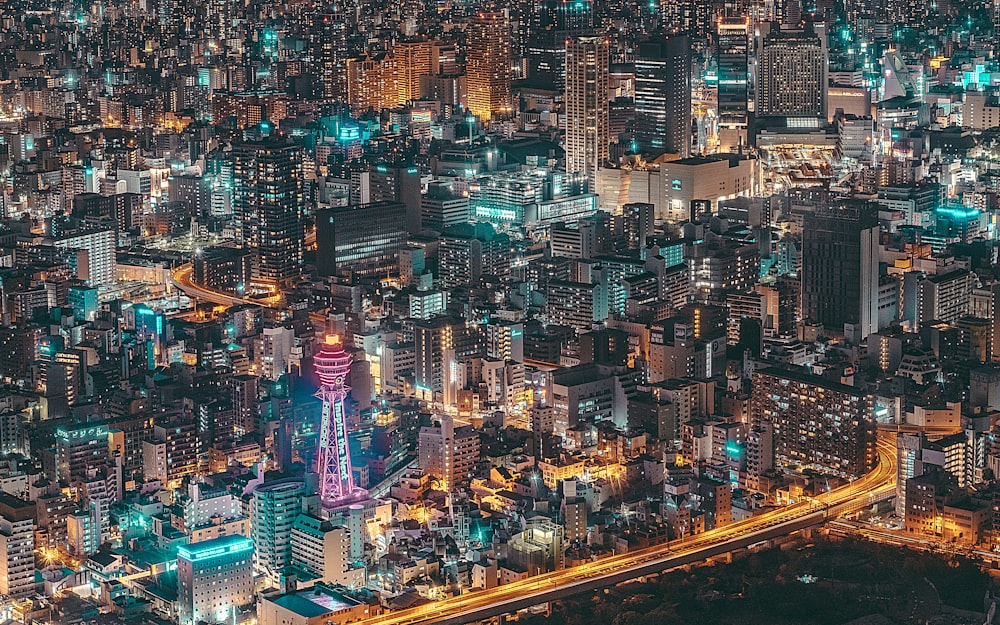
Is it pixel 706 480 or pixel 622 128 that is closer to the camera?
pixel 706 480

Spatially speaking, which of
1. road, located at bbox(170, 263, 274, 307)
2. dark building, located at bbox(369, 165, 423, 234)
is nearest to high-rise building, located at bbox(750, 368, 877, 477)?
road, located at bbox(170, 263, 274, 307)

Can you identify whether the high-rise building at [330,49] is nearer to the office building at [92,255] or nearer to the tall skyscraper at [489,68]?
Result: the tall skyscraper at [489,68]

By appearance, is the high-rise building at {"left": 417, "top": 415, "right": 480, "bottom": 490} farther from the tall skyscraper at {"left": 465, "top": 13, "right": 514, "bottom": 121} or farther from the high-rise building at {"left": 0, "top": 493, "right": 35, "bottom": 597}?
the tall skyscraper at {"left": 465, "top": 13, "right": 514, "bottom": 121}

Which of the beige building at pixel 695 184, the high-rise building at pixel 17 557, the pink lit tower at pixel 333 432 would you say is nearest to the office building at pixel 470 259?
the beige building at pixel 695 184

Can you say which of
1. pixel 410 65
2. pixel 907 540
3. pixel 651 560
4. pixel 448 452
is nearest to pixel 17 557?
pixel 448 452

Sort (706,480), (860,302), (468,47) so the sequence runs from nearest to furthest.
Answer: (706,480) < (860,302) < (468,47)

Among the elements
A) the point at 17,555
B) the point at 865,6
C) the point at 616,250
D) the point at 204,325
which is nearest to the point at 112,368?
the point at 204,325

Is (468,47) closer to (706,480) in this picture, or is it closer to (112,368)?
→ (112,368)
